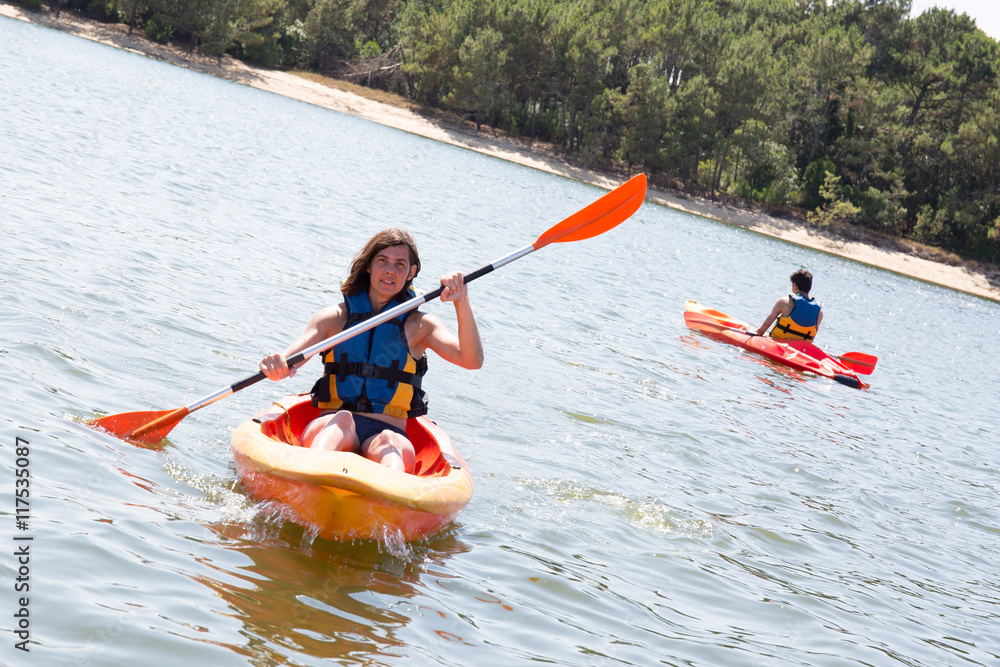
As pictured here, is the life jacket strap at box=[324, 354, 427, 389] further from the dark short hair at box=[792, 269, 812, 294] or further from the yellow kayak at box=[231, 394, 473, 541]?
the dark short hair at box=[792, 269, 812, 294]

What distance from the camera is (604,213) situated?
5066mm

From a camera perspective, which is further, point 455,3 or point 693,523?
point 455,3

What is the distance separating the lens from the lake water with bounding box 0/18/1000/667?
9.47 feet

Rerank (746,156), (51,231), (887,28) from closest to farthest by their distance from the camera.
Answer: (51,231) < (746,156) < (887,28)

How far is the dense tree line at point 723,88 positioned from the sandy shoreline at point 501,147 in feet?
3.56

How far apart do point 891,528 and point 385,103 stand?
3709cm

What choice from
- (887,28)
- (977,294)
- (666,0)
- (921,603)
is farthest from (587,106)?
(921,603)

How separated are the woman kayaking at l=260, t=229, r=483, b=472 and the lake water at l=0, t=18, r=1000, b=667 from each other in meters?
0.54

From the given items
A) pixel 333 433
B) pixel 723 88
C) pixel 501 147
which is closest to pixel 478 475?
pixel 333 433

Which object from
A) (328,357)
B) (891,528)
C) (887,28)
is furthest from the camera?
(887,28)

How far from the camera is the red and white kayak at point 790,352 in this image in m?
9.45

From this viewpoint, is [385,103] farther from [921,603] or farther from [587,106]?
[921,603]

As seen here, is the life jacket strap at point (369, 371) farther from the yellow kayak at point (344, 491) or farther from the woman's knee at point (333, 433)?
the yellow kayak at point (344, 491)

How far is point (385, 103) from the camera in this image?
39.5 meters
